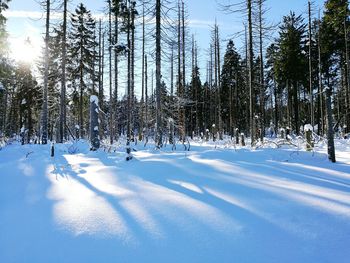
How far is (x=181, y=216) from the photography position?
110 inches

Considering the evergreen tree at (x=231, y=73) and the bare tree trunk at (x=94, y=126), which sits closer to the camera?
the bare tree trunk at (x=94, y=126)

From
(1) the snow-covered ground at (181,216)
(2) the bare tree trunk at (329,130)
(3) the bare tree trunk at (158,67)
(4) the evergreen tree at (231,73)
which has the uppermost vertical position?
(4) the evergreen tree at (231,73)

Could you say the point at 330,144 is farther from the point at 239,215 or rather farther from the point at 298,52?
the point at 298,52

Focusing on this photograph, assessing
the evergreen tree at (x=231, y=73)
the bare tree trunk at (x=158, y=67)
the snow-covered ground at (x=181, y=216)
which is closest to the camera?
the snow-covered ground at (x=181, y=216)

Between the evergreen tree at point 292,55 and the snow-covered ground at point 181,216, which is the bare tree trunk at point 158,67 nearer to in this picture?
the snow-covered ground at point 181,216

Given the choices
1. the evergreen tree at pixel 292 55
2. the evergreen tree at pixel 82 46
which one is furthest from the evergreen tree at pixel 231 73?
the evergreen tree at pixel 82 46

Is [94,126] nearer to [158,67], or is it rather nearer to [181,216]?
[158,67]

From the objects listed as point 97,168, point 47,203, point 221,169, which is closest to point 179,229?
point 47,203

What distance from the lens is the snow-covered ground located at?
2205 mm

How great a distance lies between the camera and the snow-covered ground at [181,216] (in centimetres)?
221

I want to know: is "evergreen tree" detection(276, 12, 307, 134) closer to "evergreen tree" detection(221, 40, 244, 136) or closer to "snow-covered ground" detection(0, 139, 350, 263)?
"evergreen tree" detection(221, 40, 244, 136)

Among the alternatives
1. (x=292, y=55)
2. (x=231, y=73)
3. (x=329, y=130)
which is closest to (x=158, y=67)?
(x=329, y=130)

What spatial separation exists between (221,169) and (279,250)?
8.93 ft

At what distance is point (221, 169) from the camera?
16.0ft
